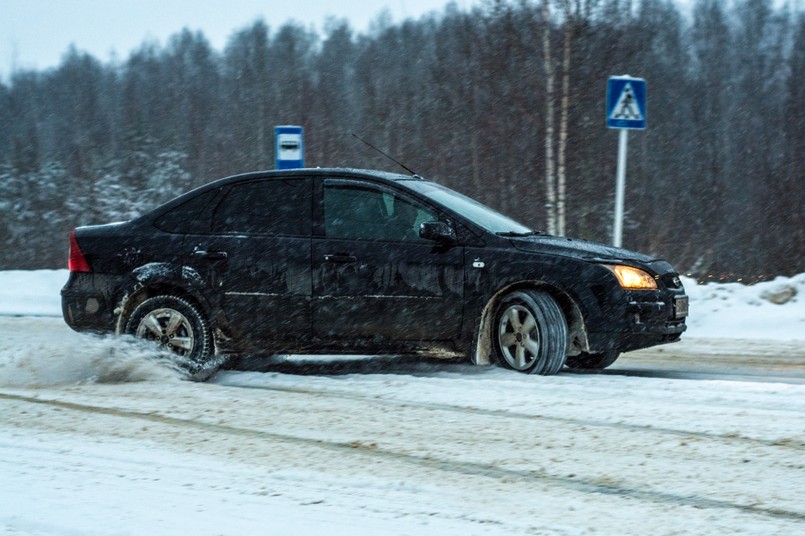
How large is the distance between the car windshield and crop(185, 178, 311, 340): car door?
2.95ft

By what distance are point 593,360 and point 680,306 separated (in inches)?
35.2

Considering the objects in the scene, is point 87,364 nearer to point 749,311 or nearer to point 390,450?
point 390,450

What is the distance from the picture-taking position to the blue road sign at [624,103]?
1209 centimetres

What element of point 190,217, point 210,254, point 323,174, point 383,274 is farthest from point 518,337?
point 190,217

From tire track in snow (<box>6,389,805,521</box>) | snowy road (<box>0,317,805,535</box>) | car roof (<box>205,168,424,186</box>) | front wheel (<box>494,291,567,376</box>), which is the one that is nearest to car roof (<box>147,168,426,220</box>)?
car roof (<box>205,168,424,186</box>)

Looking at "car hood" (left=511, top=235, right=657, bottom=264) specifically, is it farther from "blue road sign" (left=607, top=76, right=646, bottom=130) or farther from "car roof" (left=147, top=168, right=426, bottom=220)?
"blue road sign" (left=607, top=76, right=646, bottom=130)

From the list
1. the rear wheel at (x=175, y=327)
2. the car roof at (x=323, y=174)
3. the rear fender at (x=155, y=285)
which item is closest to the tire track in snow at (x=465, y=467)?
the rear wheel at (x=175, y=327)

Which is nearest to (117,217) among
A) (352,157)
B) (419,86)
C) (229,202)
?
(352,157)

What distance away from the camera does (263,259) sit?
25.7 ft

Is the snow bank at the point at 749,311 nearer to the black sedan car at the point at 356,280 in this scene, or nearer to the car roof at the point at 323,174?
the black sedan car at the point at 356,280

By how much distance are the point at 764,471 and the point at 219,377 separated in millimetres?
4382

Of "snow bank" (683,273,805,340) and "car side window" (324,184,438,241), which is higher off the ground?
"car side window" (324,184,438,241)

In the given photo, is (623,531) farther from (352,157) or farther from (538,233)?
(352,157)

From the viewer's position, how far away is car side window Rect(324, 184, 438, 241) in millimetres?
7770
